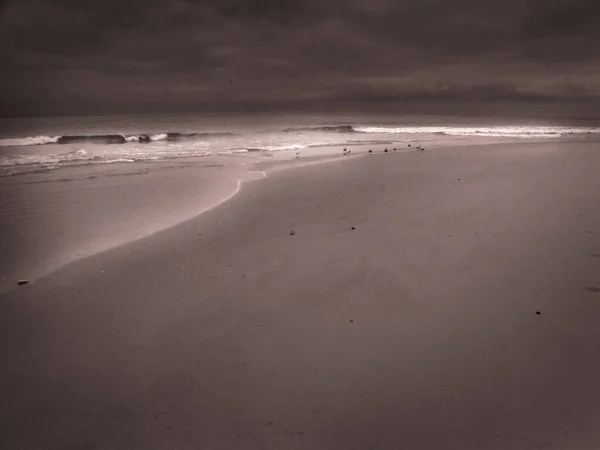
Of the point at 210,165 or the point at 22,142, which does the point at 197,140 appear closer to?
the point at 22,142

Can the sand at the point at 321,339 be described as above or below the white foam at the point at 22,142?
below

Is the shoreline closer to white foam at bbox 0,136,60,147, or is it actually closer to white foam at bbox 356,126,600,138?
white foam at bbox 356,126,600,138

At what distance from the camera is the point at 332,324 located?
294 cm

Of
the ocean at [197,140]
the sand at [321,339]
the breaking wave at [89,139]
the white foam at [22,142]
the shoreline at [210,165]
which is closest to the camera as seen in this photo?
the sand at [321,339]

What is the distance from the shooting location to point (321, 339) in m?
2.76

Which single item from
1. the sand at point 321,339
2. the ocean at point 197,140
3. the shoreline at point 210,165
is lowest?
the sand at point 321,339

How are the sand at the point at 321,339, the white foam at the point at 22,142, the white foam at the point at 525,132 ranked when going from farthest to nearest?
the white foam at the point at 22,142 → the white foam at the point at 525,132 → the sand at the point at 321,339

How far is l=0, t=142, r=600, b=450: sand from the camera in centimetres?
202

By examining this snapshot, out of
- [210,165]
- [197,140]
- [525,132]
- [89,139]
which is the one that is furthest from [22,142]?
[525,132]

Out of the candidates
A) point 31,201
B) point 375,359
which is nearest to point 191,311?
point 375,359

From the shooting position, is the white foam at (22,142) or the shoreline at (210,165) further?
the white foam at (22,142)

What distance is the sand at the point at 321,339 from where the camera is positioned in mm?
2016

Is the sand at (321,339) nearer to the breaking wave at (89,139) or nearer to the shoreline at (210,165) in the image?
the shoreline at (210,165)

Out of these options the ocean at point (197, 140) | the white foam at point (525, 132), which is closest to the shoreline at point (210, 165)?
the ocean at point (197, 140)
